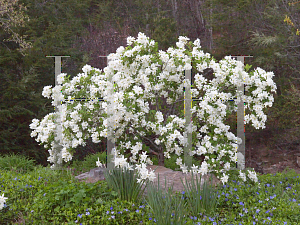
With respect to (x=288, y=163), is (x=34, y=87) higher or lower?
higher

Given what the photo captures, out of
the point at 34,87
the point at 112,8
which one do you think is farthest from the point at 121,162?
the point at 112,8

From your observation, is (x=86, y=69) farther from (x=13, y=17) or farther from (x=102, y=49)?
(x=102, y=49)

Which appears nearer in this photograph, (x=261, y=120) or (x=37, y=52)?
(x=261, y=120)

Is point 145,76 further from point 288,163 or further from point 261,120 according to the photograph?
point 288,163

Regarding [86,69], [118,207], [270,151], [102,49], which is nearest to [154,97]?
[86,69]

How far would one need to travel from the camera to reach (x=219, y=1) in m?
8.33

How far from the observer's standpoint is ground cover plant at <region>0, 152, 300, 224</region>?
10.3 ft

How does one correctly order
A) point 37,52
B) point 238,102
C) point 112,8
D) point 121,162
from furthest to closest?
1. point 112,8
2. point 37,52
3. point 238,102
4. point 121,162

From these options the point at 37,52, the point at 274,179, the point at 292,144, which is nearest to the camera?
the point at 274,179

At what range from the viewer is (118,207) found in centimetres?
328

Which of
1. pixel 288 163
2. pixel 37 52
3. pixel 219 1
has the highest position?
pixel 219 1

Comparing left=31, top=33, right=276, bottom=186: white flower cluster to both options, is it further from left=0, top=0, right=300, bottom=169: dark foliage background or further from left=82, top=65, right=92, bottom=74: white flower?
left=0, top=0, right=300, bottom=169: dark foliage background

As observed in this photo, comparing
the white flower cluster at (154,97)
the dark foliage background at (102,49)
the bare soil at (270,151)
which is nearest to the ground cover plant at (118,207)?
the white flower cluster at (154,97)

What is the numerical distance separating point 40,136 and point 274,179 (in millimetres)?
3557
